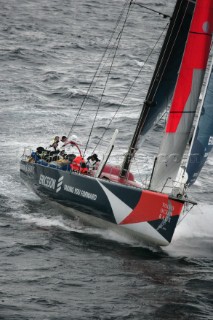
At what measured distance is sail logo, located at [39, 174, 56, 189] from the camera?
19547 mm

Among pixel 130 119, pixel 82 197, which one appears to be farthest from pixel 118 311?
pixel 130 119

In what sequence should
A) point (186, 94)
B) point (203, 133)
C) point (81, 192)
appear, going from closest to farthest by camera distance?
point (203, 133), point (186, 94), point (81, 192)

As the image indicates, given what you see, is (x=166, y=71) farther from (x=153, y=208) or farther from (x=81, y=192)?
(x=153, y=208)

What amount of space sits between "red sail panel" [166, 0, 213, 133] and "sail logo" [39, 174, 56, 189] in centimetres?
411

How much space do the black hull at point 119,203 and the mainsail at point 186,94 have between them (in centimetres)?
63

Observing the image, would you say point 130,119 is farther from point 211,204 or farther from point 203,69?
point 203,69

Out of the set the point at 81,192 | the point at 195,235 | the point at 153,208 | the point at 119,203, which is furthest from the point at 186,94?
the point at 195,235

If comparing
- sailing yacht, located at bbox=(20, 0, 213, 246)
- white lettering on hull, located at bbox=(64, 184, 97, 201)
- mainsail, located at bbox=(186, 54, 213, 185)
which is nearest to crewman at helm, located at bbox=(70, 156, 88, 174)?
sailing yacht, located at bbox=(20, 0, 213, 246)

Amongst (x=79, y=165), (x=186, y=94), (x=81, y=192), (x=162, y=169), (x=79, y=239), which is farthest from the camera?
(x=79, y=165)

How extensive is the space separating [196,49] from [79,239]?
16.6 feet

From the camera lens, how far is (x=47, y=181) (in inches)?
779

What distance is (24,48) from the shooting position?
45.2 metres

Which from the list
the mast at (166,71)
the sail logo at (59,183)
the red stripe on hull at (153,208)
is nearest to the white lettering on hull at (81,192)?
the sail logo at (59,183)

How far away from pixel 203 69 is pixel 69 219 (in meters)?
5.33
